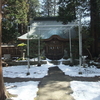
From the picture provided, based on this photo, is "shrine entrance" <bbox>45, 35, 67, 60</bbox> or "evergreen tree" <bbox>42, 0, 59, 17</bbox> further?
"evergreen tree" <bbox>42, 0, 59, 17</bbox>

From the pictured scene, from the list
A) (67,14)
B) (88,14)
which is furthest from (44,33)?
(88,14)

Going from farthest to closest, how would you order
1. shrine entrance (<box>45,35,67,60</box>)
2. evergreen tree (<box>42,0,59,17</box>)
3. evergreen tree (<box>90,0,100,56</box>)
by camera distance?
evergreen tree (<box>42,0,59,17</box>) < shrine entrance (<box>45,35,67,60</box>) < evergreen tree (<box>90,0,100,56</box>)

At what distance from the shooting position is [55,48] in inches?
551

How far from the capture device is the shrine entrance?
13.8 m

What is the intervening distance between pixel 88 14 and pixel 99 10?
1998 mm

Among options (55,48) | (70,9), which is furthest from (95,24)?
(55,48)

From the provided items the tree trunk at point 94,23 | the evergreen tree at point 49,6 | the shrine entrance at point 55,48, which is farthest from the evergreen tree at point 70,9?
the evergreen tree at point 49,6

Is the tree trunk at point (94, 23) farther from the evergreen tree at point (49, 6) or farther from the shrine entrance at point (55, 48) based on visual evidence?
the evergreen tree at point (49, 6)

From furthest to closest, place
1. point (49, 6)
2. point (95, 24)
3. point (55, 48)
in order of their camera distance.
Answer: point (49, 6) → point (55, 48) → point (95, 24)

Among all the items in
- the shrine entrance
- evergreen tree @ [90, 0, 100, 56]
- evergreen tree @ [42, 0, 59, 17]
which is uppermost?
evergreen tree @ [42, 0, 59, 17]

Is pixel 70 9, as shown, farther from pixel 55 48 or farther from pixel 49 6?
pixel 49 6

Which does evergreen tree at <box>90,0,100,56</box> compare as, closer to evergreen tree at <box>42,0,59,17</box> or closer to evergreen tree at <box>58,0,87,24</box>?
evergreen tree at <box>58,0,87,24</box>

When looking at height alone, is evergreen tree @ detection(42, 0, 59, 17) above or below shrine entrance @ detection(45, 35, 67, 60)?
above

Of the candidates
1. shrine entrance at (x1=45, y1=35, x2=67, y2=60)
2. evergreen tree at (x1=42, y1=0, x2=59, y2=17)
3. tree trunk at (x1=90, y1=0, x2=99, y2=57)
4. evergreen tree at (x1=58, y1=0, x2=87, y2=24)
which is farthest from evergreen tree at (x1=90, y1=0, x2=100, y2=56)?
evergreen tree at (x1=42, y1=0, x2=59, y2=17)
